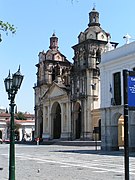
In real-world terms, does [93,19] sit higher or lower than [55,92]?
higher

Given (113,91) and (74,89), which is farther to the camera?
(74,89)

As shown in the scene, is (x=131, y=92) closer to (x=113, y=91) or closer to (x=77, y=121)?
(x=113, y=91)

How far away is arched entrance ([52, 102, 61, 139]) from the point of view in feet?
228

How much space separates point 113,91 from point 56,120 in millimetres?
34766

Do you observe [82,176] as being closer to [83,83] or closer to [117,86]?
[117,86]

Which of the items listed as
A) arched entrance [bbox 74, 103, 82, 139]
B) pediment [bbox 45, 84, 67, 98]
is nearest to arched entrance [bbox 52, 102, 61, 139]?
pediment [bbox 45, 84, 67, 98]

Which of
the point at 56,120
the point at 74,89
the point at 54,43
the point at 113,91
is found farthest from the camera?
the point at 54,43

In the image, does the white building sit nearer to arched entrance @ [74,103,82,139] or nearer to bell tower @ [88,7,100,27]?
arched entrance @ [74,103,82,139]

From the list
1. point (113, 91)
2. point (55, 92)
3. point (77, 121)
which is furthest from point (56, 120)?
point (113, 91)

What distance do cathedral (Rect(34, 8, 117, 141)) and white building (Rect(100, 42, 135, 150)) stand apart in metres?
13.1

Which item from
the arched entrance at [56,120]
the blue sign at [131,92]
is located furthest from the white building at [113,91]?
the arched entrance at [56,120]

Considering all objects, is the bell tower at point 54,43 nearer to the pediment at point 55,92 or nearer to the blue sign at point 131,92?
the pediment at point 55,92

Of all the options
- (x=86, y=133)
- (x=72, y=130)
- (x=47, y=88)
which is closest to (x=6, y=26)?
(x=86, y=133)

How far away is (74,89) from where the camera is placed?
62.1 metres
